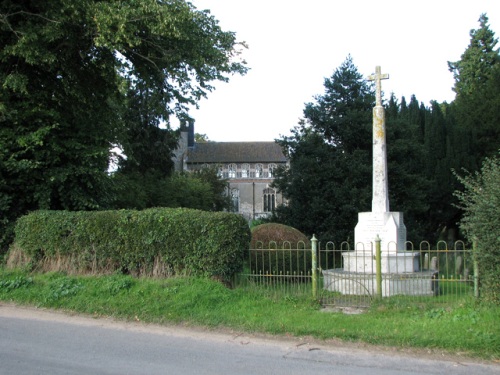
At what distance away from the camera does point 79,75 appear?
1523 cm

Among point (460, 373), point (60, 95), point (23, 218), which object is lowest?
point (460, 373)

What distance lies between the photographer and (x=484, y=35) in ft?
158

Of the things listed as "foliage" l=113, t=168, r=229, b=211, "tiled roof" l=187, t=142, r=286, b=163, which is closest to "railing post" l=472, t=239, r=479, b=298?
"foliage" l=113, t=168, r=229, b=211

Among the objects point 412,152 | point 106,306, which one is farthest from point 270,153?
point 106,306

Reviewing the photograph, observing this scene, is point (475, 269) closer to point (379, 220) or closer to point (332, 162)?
point (379, 220)

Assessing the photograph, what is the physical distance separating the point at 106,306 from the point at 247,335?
315 cm

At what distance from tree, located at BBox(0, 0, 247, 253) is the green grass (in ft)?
10.1

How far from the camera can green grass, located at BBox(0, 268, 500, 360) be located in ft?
23.7

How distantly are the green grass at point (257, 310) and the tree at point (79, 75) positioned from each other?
10.1 ft

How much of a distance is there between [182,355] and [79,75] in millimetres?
11211

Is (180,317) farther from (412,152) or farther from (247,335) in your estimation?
(412,152)

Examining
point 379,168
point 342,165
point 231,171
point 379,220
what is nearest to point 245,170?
point 231,171

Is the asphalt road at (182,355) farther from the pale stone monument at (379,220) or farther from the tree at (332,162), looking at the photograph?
the tree at (332,162)

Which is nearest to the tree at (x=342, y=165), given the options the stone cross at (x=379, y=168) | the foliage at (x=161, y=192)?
the foliage at (x=161, y=192)
